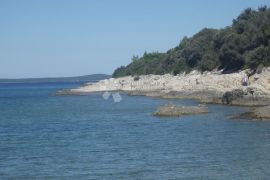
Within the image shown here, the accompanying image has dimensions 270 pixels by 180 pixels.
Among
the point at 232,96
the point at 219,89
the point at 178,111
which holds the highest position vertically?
the point at 219,89

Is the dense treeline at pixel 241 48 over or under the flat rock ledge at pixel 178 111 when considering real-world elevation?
over

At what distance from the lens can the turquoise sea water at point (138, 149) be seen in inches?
974

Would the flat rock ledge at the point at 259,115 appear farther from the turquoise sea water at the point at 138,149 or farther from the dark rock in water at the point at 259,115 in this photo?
the turquoise sea water at the point at 138,149

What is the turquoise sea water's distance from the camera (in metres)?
24.8

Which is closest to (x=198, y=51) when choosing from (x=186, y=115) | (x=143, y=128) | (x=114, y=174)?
(x=186, y=115)

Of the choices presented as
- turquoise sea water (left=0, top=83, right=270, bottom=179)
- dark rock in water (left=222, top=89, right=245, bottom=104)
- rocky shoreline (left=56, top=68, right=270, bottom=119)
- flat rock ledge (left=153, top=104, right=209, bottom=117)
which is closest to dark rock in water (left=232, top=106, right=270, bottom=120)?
rocky shoreline (left=56, top=68, right=270, bottom=119)

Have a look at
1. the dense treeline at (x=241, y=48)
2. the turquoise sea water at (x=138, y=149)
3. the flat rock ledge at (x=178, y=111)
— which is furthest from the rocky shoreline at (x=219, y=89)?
the turquoise sea water at (x=138, y=149)

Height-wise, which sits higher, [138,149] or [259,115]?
[259,115]

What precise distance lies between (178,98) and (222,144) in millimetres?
43643

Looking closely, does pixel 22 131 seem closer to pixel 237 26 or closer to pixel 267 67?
pixel 267 67

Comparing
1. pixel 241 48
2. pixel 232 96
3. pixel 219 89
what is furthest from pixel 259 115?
pixel 241 48

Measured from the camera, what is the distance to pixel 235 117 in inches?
1788

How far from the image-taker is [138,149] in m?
31.3

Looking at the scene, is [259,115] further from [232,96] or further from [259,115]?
[232,96]
